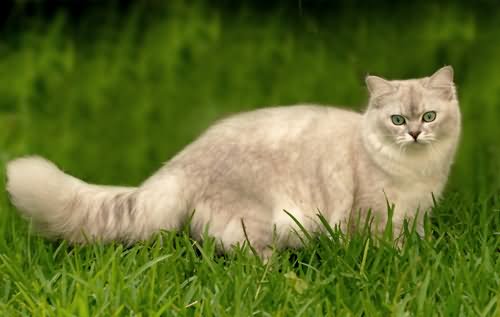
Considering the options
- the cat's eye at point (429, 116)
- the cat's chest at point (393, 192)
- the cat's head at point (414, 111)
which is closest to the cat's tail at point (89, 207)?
the cat's chest at point (393, 192)

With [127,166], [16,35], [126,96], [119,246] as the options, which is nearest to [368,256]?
[119,246]

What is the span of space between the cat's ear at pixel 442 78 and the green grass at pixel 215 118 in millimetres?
625

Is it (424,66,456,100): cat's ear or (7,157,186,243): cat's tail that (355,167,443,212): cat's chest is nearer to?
(424,66,456,100): cat's ear

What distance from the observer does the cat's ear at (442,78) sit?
355 centimetres

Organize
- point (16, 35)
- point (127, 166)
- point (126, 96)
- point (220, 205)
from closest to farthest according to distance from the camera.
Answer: point (220, 205), point (127, 166), point (126, 96), point (16, 35)

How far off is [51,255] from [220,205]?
746mm

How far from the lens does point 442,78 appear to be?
3559 mm

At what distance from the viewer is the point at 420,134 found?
11.4 ft

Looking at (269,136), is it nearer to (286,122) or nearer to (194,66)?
(286,122)

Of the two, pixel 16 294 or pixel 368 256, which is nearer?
pixel 16 294

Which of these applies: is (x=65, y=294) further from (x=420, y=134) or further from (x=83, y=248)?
(x=420, y=134)

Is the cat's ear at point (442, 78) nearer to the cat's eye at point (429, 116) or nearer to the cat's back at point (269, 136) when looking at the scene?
the cat's eye at point (429, 116)

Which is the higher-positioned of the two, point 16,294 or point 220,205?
point 220,205

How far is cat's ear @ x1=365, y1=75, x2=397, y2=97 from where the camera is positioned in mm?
3594
